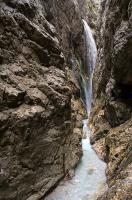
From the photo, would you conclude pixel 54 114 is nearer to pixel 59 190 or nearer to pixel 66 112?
pixel 66 112

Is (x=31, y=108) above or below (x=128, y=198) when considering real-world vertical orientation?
above

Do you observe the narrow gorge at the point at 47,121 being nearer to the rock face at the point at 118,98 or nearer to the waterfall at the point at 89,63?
the rock face at the point at 118,98

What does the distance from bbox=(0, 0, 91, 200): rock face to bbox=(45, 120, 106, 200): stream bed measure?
495 millimetres

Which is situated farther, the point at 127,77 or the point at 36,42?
the point at 127,77

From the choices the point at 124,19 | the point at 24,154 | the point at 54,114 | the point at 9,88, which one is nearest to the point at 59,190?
the point at 24,154

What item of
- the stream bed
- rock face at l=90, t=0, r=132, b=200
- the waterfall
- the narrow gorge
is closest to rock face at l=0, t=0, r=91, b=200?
the narrow gorge

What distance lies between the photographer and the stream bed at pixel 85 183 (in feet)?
44.7

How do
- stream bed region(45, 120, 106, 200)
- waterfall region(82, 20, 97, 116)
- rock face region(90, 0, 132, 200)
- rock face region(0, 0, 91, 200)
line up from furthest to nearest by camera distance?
waterfall region(82, 20, 97, 116) → rock face region(90, 0, 132, 200) → stream bed region(45, 120, 106, 200) → rock face region(0, 0, 91, 200)

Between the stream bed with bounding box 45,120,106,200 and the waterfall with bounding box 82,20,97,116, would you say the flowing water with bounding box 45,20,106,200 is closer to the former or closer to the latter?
the stream bed with bounding box 45,120,106,200

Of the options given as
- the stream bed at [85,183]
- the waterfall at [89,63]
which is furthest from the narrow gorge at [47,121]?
the waterfall at [89,63]

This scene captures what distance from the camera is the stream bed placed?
13.6m

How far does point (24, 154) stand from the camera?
523 inches

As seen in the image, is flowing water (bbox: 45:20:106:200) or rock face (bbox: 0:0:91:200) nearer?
rock face (bbox: 0:0:91:200)

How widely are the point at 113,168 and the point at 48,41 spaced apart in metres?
8.09
